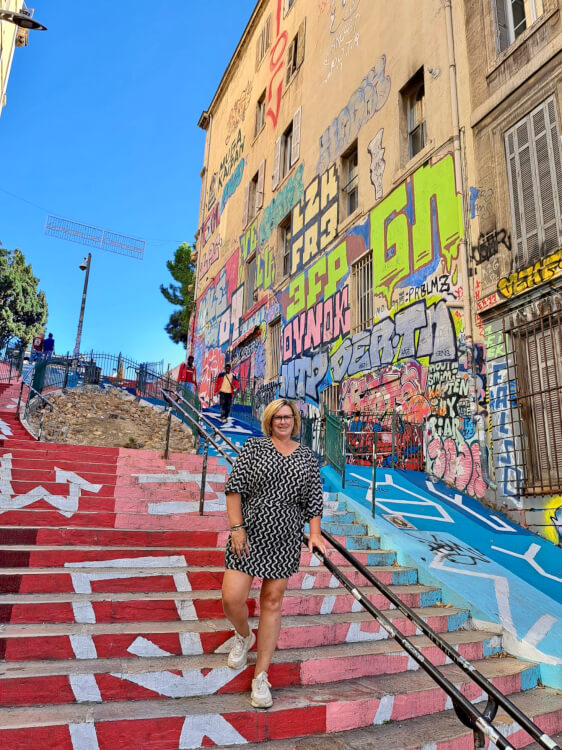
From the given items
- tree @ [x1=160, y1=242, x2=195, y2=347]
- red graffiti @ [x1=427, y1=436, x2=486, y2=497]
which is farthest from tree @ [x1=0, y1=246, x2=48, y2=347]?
red graffiti @ [x1=427, y1=436, x2=486, y2=497]

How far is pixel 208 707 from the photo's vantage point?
9.24 ft

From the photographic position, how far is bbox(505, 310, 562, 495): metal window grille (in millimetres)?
7195

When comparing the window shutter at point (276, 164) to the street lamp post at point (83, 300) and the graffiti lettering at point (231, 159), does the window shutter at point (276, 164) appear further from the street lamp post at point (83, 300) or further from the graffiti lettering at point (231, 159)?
the street lamp post at point (83, 300)

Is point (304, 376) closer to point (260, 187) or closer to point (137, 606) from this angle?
point (260, 187)

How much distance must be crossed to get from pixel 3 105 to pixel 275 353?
1398 cm

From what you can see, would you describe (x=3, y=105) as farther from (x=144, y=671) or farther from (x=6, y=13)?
(x=144, y=671)

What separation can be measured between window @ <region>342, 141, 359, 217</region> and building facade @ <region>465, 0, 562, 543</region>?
4222 mm

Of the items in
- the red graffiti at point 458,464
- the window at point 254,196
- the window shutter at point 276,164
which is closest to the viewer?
the red graffiti at point 458,464

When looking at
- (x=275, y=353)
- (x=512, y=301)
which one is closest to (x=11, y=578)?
(x=512, y=301)

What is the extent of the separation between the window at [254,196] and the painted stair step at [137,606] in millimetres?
17097

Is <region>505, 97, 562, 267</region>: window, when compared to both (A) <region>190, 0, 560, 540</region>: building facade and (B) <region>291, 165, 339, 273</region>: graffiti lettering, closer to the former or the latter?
(A) <region>190, 0, 560, 540</region>: building facade

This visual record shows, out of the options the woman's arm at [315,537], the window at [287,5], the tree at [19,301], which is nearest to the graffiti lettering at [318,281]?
the woman's arm at [315,537]

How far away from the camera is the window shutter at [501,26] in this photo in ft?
30.2

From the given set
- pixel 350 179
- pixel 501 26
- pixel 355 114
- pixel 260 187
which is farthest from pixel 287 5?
pixel 501 26
